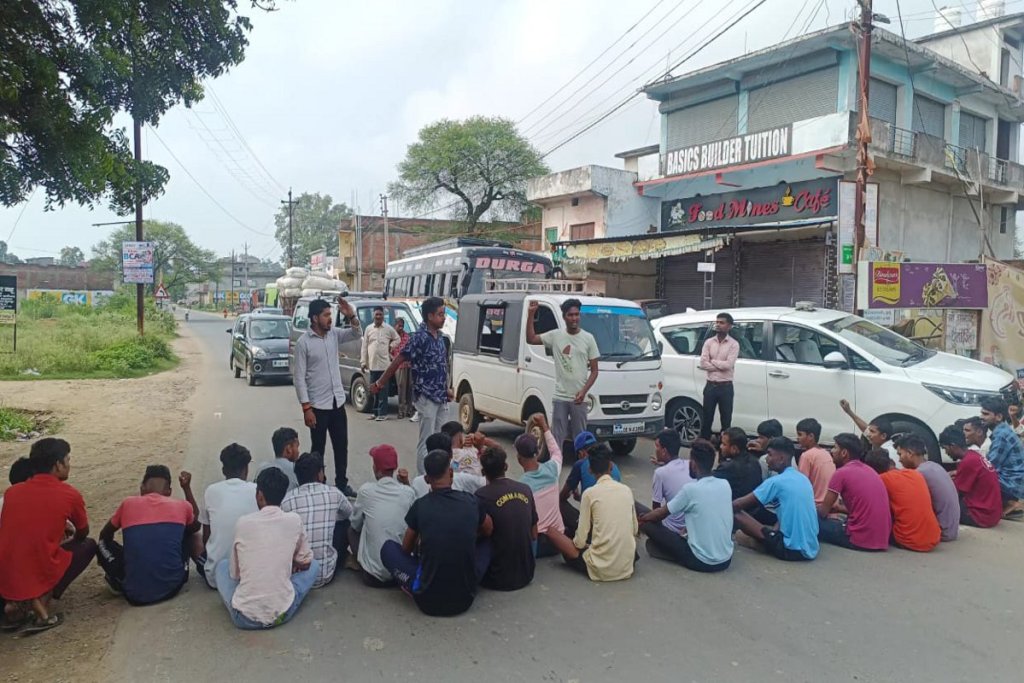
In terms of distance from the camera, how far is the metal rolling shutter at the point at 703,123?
75.3ft

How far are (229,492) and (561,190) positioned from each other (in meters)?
23.2

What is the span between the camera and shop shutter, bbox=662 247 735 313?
20656mm

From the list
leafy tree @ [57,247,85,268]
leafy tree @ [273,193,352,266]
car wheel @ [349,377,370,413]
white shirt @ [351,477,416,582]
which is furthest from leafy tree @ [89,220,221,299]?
white shirt @ [351,477,416,582]

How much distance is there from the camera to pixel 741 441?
6.01 meters

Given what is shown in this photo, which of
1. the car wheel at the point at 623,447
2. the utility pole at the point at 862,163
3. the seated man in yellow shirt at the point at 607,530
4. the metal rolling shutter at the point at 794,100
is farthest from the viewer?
the metal rolling shutter at the point at 794,100

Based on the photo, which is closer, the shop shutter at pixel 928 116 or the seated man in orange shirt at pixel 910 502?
the seated man in orange shirt at pixel 910 502

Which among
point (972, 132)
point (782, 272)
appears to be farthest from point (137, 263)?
point (972, 132)

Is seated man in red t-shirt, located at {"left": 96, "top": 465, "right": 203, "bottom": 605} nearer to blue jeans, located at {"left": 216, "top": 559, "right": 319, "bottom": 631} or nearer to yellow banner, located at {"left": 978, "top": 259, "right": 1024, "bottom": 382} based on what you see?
blue jeans, located at {"left": 216, "top": 559, "right": 319, "bottom": 631}

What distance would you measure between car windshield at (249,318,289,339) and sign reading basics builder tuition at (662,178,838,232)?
1234 cm

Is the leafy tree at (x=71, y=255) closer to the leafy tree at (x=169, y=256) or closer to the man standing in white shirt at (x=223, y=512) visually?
the leafy tree at (x=169, y=256)

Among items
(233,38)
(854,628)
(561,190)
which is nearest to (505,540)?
(854,628)

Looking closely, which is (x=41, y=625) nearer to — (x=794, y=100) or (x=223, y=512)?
(x=223, y=512)

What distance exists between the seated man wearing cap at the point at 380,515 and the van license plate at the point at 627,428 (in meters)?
4.08

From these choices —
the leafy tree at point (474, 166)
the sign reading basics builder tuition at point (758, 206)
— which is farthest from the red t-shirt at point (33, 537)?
the leafy tree at point (474, 166)
